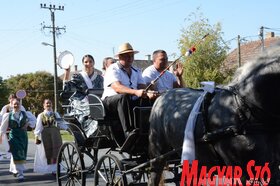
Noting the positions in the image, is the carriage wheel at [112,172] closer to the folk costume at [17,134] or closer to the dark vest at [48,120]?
the dark vest at [48,120]

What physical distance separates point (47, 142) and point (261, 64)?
7120 millimetres

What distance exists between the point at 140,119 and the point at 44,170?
5.48 m

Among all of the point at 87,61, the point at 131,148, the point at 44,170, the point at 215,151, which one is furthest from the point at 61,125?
the point at 215,151

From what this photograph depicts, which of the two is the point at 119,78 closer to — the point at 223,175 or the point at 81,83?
the point at 81,83

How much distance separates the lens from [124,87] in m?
5.25

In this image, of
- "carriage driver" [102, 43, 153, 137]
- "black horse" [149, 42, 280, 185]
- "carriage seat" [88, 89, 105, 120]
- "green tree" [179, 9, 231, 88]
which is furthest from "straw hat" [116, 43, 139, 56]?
"green tree" [179, 9, 231, 88]

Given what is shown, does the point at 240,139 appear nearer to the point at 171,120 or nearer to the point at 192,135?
the point at 192,135

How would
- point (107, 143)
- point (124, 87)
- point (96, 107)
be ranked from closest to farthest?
point (124, 87)
point (96, 107)
point (107, 143)

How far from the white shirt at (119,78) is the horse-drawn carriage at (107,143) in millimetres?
210

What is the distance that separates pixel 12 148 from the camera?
9961 millimetres

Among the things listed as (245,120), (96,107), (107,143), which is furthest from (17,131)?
(245,120)

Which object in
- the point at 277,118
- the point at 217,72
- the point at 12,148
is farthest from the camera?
the point at 217,72

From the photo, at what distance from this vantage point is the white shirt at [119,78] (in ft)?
17.9

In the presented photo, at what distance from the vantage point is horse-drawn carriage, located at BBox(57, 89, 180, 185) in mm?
5199
